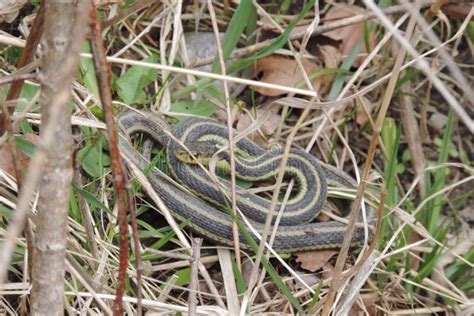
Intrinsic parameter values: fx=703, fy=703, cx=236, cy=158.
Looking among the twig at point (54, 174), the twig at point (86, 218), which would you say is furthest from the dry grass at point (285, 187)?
the twig at point (54, 174)

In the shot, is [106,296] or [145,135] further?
[145,135]

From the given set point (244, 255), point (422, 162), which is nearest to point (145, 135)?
point (244, 255)

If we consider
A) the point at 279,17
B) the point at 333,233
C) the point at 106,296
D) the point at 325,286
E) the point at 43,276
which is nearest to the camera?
the point at 43,276

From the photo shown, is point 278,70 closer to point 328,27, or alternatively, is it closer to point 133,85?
point 328,27

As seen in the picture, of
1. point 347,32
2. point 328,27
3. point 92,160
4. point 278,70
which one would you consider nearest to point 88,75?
point 92,160

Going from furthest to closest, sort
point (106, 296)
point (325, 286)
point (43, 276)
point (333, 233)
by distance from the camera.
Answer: point (333, 233) → point (325, 286) → point (106, 296) → point (43, 276)

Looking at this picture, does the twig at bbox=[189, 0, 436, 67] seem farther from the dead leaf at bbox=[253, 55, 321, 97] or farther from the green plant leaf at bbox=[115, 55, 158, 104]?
the green plant leaf at bbox=[115, 55, 158, 104]

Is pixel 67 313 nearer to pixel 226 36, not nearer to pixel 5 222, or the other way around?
pixel 5 222
